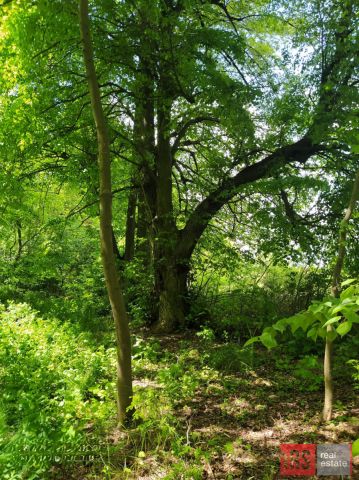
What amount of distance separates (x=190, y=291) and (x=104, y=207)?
496 cm

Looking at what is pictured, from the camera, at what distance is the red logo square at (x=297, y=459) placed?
120 inches

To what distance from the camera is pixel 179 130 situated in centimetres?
817

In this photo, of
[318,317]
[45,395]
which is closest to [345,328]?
[318,317]

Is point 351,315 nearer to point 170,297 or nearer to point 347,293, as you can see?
point 347,293

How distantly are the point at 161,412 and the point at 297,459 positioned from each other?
1380 mm

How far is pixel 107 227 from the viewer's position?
3.42 metres

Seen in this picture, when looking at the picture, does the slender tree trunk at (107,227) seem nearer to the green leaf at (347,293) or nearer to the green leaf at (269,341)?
the green leaf at (269,341)

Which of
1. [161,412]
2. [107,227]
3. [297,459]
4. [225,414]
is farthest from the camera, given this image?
[225,414]

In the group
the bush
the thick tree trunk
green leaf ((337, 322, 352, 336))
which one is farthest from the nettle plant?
the thick tree trunk

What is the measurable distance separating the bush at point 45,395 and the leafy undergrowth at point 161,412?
0.04 feet

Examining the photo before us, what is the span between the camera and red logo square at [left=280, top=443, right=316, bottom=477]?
3053 mm

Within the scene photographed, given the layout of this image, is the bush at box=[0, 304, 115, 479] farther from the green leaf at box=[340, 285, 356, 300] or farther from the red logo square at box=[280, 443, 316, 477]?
the green leaf at box=[340, 285, 356, 300]

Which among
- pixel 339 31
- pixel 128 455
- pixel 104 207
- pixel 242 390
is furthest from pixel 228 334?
pixel 339 31

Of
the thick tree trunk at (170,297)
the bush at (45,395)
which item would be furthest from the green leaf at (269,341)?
the thick tree trunk at (170,297)
